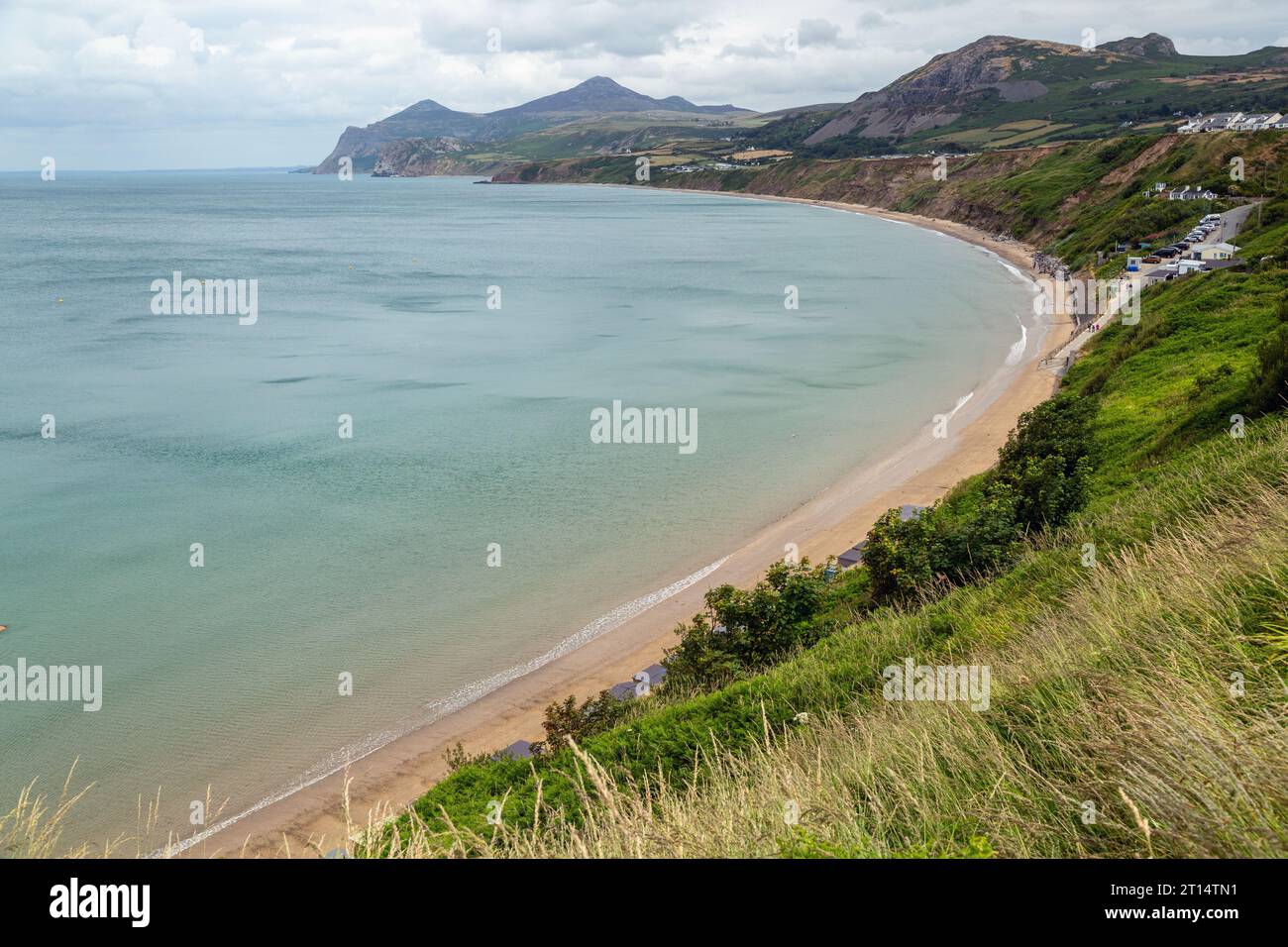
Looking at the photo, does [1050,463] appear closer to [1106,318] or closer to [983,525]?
[983,525]

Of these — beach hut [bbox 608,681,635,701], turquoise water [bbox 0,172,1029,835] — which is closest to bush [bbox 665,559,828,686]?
beach hut [bbox 608,681,635,701]

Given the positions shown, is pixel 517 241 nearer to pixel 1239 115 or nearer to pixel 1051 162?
pixel 1051 162
